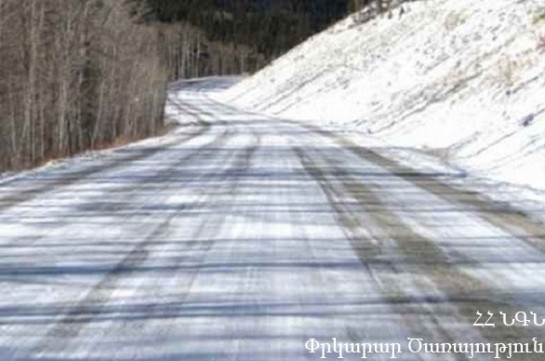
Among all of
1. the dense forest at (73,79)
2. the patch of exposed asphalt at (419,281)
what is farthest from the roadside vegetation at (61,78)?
the patch of exposed asphalt at (419,281)

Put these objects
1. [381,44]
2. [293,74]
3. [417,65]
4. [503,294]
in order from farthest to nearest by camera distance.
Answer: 1. [293,74]
2. [381,44]
3. [417,65]
4. [503,294]

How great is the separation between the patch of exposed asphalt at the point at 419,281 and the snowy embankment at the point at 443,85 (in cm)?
542

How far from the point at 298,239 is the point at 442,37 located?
33919 millimetres

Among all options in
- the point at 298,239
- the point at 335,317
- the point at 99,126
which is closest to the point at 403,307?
the point at 335,317

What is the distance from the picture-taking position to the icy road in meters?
5.58

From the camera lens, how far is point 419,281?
23.2ft

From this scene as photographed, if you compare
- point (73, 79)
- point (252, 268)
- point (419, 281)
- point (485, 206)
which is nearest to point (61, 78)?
point (73, 79)

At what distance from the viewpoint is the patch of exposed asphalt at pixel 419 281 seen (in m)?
5.81

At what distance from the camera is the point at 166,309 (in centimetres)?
616

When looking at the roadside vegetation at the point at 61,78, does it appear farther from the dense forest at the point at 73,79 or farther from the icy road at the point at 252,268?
the icy road at the point at 252,268

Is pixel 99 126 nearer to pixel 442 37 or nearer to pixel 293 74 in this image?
pixel 442 37

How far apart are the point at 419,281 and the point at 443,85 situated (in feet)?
90.6

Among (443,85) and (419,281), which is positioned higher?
(419,281)

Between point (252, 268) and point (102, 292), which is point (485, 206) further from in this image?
point (102, 292)
